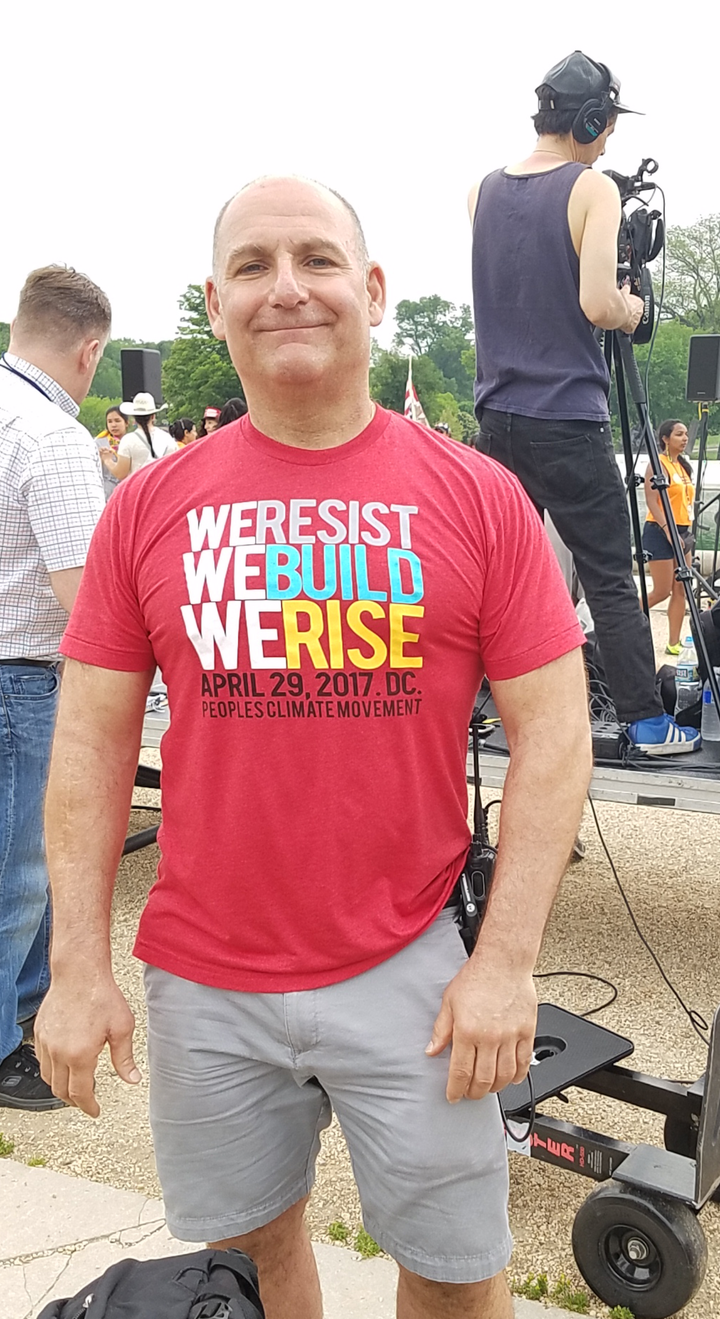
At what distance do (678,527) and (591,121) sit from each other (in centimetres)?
522

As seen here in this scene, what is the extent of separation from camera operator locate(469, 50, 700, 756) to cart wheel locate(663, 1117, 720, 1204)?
156 centimetres

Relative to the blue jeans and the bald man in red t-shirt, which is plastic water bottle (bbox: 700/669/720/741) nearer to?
the blue jeans

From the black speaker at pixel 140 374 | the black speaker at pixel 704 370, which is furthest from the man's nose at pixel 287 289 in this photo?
the black speaker at pixel 140 374

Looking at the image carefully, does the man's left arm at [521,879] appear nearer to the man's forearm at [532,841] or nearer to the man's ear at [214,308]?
the man's forearm at [532,841]

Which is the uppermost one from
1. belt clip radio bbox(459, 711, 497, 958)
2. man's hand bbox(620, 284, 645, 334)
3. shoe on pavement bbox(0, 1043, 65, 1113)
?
man's hand bbox(620, 284, 645, 334)

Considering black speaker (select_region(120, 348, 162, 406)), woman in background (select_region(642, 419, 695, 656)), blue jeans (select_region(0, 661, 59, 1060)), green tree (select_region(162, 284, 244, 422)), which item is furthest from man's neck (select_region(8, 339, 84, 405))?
green tree (select_region(162, 284, 244, 422))

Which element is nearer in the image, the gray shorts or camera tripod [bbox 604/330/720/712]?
the gray shorts

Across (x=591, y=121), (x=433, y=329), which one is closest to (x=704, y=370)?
(x=591, y=121)

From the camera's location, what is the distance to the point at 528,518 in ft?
5.72

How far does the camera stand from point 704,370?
21.6 ft

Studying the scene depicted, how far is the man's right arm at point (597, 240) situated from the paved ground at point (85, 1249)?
2.82 m

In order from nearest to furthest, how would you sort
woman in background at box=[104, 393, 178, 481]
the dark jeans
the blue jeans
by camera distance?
the blue jeans
the dark jeans
woman in background at box=[104, 393, 178, 481]

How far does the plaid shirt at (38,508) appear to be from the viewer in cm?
328

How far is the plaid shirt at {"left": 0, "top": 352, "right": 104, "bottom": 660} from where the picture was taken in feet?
10.8
